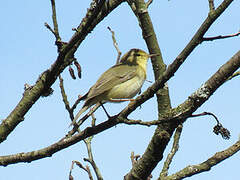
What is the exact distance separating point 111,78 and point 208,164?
2436mm

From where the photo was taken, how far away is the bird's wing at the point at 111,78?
526 centimetres

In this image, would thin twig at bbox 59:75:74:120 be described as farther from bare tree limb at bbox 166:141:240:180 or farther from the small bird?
bare tree limb at bbox 166:141:240:180

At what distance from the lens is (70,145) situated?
11.7 ft

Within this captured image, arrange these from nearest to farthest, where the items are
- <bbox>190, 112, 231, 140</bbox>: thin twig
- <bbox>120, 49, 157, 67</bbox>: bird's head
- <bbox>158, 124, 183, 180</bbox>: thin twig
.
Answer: <bbox>190, 112, 231, 140</bbox>: thin twig → <bbox>158, 124, 183, 180</bbox>: thin twig → <bbox>120, 49, 157, 67</bbox>: bird's head

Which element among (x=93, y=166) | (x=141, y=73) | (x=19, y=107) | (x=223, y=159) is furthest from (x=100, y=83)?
(x=223, y=159)

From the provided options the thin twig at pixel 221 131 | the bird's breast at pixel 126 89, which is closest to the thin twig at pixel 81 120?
the bird's breast at pixel 126 89

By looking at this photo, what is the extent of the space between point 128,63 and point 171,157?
2655mm

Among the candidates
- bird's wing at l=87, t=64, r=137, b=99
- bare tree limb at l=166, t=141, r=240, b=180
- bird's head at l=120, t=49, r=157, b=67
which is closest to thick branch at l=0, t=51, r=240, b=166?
bare tree limb at l=166, t=141, r=240, b=180

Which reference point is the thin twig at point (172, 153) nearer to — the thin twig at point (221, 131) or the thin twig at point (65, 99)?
the thin twig at point (221, 131)

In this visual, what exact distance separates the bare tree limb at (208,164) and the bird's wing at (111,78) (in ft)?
5.30

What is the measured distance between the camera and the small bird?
204 inches

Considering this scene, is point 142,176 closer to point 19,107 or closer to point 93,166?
point 93,166

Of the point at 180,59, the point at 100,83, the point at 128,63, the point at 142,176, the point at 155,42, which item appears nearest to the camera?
the point at 180,59

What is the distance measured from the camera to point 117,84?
569cm
